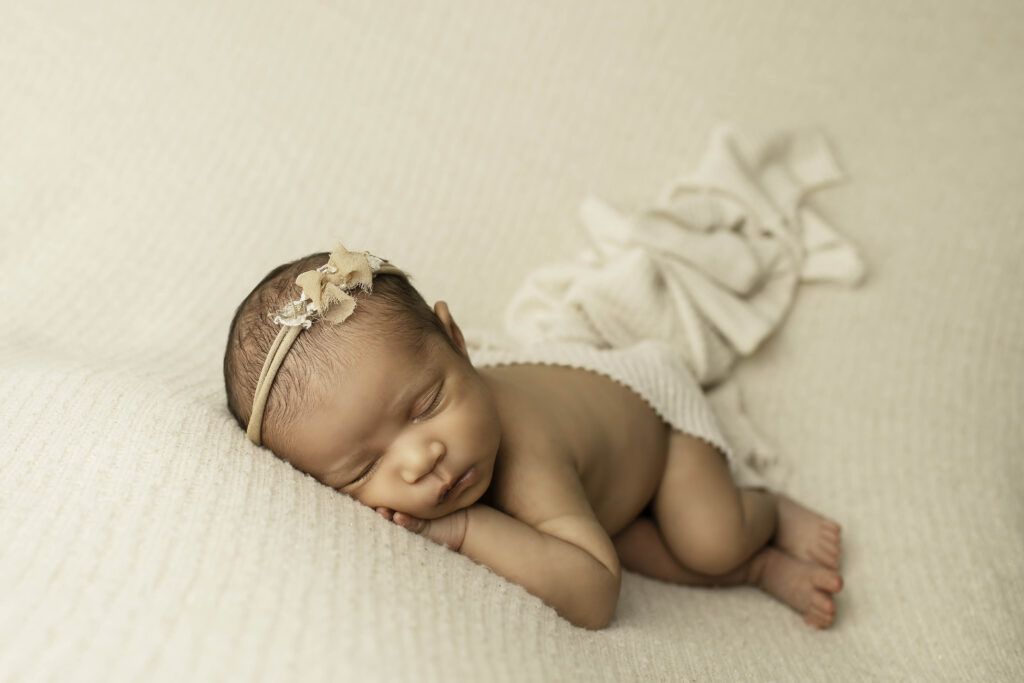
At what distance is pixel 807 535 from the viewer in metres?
1.39

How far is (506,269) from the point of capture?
1799 millimetres

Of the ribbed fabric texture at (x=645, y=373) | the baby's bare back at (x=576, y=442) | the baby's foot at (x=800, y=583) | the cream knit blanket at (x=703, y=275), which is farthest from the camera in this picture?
the cream knit blanket at (x=703, y=275)

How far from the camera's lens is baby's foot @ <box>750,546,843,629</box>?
1288 mm

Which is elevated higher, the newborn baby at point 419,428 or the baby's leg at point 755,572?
the newborn baby at point 419,428

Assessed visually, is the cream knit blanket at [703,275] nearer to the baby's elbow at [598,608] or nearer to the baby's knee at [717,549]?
the baby's knee at [717,549]

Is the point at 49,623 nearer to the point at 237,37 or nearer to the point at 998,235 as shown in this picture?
the point at 237,37

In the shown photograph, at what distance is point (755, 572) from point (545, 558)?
0.56 metres

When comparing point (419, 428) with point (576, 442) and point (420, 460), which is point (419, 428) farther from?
point (576, 442)

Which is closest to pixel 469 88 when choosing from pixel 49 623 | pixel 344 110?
pixel 344 110

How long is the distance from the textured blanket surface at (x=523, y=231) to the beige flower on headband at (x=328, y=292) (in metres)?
0.18

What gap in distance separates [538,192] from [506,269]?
0.65 ft

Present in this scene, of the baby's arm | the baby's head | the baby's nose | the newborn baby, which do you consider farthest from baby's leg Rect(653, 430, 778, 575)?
the baby's nose

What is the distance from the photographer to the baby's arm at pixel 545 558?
1.01 m

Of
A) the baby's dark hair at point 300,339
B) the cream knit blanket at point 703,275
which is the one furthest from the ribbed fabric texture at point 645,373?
the baby's dark hair at point 300,339
